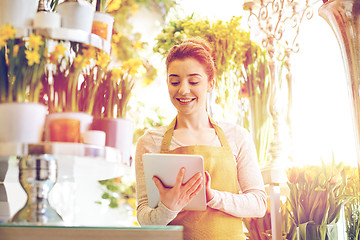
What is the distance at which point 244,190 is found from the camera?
1566mm

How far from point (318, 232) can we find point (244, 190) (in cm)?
39

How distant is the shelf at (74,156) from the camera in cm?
95

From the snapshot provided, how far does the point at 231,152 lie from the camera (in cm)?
160

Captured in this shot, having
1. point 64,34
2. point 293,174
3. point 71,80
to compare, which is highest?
Answer: point 64,34

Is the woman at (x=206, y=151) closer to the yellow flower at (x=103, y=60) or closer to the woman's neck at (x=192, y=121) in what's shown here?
the woman's neck at (x=192, y=121)

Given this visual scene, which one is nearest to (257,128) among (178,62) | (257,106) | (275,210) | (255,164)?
(257,106)

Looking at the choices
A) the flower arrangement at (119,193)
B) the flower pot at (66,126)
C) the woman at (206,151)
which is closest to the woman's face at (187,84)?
the woman at (206,151)

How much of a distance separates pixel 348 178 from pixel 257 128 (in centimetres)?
54

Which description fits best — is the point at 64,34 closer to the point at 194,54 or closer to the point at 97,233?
the point at 97,233

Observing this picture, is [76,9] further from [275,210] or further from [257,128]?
[257,128]

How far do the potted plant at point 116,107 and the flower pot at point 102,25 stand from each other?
0.10 m

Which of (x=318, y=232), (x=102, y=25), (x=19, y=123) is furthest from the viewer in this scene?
(x=318, y=232)

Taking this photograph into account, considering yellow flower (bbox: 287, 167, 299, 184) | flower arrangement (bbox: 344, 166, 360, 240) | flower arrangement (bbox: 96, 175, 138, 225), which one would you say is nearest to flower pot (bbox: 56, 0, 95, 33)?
yellow flower (bbox: 287, 167, 299, 184)

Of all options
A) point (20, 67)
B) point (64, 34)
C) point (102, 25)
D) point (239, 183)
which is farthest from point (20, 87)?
point (239, 183)
